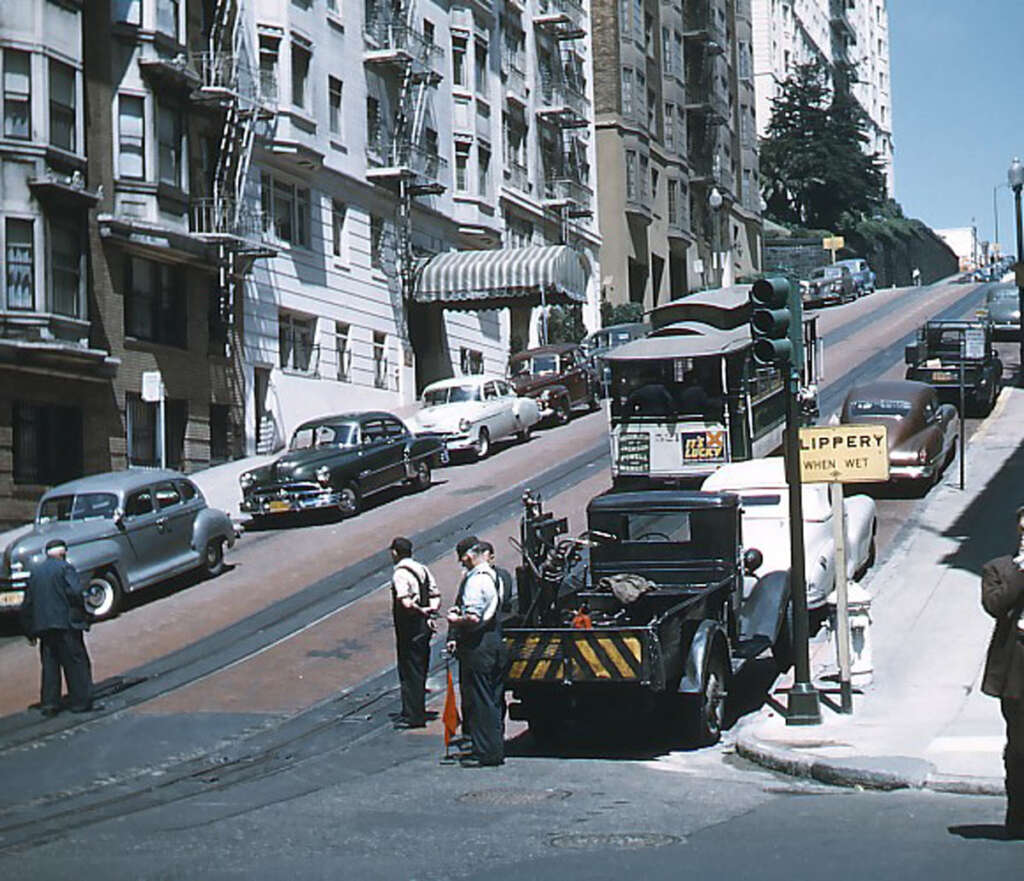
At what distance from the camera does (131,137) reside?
111ft

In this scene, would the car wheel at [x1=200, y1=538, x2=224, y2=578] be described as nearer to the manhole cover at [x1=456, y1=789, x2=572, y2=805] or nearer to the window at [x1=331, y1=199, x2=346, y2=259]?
the manhole cover at [x1=456, y1=789, x2=572, y2=805]

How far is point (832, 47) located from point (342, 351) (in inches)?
3594

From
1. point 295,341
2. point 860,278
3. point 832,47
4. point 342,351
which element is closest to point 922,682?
point 295,341

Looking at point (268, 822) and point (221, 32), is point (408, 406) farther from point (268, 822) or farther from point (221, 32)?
point (268, 822)

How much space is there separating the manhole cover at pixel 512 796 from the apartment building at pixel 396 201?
91.2ft

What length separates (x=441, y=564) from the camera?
23.2m

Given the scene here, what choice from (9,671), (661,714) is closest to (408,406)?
(9,671)

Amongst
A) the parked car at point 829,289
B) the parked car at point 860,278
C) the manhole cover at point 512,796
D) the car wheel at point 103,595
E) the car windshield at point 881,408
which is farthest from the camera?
the parked car at point 860,278

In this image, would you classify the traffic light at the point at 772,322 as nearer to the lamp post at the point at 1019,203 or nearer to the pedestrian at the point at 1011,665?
the pedestrian at the point at 1011,665

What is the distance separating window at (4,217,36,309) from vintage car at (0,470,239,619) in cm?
833

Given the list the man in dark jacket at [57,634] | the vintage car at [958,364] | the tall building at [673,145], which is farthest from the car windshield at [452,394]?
the tall building at [673,145]

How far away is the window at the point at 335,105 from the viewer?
145ft

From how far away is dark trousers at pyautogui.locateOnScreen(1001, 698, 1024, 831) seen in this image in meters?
8.82

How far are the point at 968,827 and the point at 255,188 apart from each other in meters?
32.6
